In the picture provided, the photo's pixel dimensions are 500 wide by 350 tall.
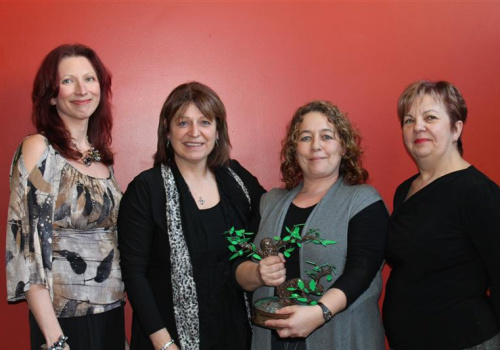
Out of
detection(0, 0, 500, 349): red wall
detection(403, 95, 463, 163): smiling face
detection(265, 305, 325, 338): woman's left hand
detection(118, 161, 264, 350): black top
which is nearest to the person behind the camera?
detection(265, 305, 325, 338): woman's left hand

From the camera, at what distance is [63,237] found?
6.57 ft

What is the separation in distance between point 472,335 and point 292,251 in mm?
686

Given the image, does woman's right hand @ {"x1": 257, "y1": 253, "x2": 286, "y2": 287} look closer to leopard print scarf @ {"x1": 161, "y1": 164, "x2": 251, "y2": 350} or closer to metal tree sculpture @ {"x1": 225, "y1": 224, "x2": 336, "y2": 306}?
metal tree sculpture @ {"x1": 225, "y1": 224, "x2": 336, "y2": 306}

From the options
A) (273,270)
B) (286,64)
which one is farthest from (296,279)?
Result: (286,64)

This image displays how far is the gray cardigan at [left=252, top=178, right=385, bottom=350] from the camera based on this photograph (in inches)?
75.6

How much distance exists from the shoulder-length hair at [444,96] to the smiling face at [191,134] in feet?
→ 2.63

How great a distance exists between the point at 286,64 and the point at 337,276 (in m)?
1.23

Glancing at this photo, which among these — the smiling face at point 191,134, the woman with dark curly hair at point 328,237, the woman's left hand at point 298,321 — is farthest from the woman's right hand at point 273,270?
the smiling face at point 191,134

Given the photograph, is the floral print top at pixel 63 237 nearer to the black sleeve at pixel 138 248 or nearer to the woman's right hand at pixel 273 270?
the black sleeve at pixel 138 248

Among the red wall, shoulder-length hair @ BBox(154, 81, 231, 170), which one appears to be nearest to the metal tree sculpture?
shoulder-length hair @ BBox(154, 81, 231, 170)

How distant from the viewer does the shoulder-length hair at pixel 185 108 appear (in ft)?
7.07

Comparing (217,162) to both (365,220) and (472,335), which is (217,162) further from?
(472,335)

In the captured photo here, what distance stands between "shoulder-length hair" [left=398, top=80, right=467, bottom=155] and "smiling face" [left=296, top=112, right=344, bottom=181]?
308 millimetres

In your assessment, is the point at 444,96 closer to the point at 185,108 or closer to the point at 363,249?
the point at 363,249
